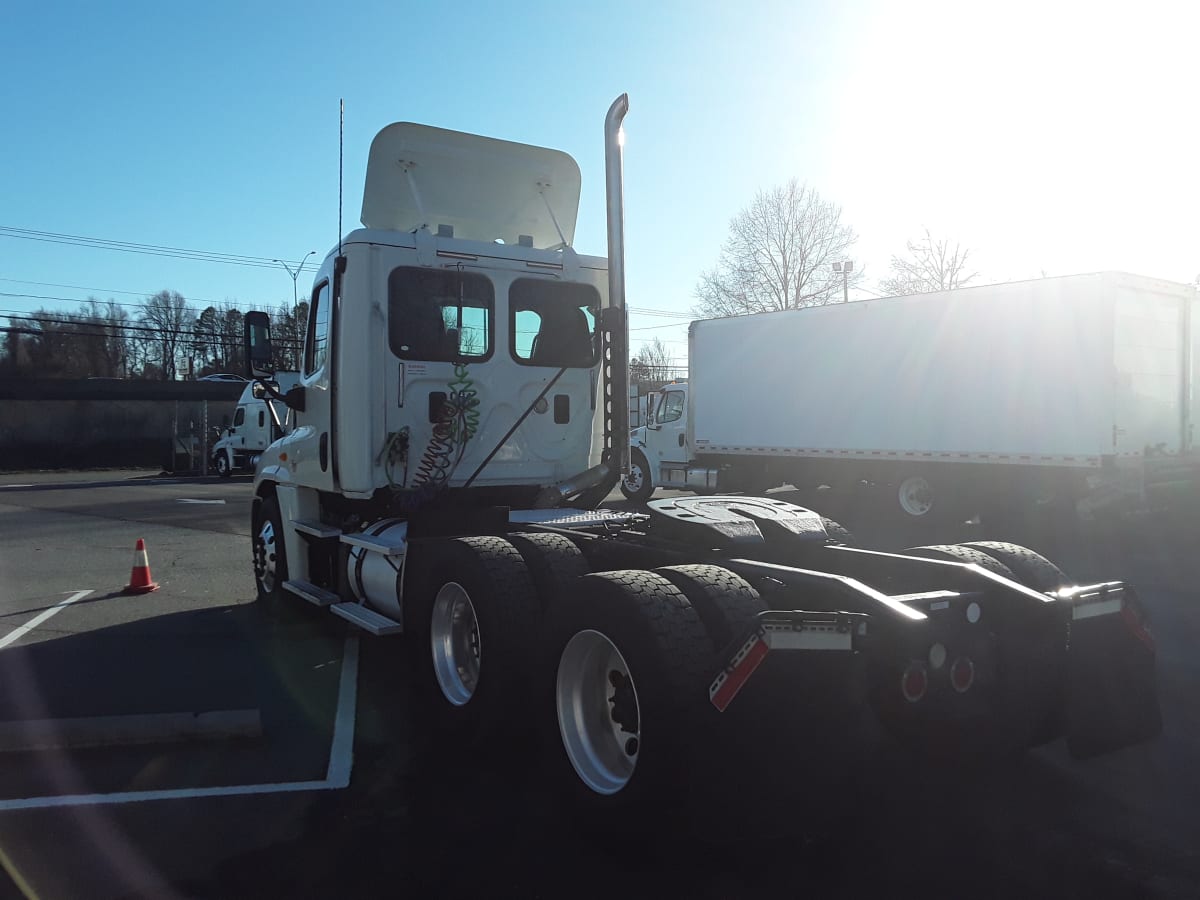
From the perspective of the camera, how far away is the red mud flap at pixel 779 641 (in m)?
3.01

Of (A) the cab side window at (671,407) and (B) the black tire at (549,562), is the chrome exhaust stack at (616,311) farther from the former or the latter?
(A) the cab side window at (671,407)

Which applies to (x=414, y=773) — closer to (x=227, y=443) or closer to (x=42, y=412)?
(x=227, y=443)

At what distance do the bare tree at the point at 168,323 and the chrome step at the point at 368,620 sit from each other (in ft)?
206

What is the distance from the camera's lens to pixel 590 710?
378cm

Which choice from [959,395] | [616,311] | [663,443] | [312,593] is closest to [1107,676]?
[616,311]

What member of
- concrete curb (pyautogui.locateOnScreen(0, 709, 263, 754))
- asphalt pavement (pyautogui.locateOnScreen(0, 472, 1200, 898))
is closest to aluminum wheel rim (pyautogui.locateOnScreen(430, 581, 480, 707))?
asphalt pavement (pyautogui.locateOnScreen(0, 472, 1200, 898))

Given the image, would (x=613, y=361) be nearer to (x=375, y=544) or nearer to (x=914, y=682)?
(x=375, y=544)

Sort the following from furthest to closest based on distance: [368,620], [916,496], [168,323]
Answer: [168,323] → [916,496] → [368,620]

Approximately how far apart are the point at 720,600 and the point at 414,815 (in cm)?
163

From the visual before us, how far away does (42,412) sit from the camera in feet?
144

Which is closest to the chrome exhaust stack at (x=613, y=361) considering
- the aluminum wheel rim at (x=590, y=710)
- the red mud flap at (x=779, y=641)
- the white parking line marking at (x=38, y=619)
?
the aluminum wheel rim at (x=590, y=710)

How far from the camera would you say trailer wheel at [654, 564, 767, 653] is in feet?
Result: 10.7

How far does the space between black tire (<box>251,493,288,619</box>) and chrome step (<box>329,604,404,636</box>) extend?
5.40ft

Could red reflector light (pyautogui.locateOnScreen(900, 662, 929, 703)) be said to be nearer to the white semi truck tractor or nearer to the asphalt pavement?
the white semi truck tractor
